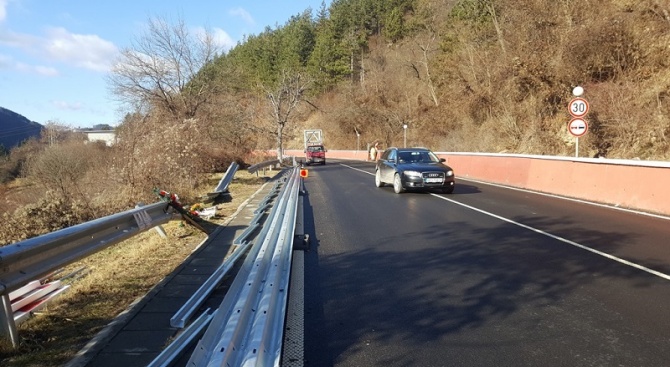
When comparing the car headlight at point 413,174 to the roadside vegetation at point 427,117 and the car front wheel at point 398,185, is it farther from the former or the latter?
the roadside vegetation at point 427,117

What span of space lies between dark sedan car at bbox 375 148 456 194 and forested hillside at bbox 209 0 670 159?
9.85 meters

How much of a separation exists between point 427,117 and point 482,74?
1680 centimetres

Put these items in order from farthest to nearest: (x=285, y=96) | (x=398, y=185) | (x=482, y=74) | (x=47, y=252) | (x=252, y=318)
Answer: (x=285, y=96) < (x=482, y=74) < (x=398, y=185) < (x=47, y=252) < (x=252, y=318)

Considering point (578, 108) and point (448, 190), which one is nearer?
point (578, 108)

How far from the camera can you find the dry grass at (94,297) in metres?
Result: 4.14

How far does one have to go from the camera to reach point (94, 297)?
5801 mm

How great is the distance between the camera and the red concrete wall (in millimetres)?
11602

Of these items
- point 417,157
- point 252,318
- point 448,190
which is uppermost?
point 417,157

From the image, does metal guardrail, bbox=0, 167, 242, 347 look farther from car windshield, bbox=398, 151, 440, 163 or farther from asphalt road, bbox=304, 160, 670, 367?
car windshield, bbox=398, 151, 440, 163

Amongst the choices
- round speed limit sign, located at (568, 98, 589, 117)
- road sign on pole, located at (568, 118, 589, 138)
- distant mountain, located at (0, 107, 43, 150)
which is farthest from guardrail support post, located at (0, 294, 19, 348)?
distant mountain, located at (0, 107, 43, 150)

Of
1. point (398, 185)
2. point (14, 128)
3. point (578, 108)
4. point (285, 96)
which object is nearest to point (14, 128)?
point (14, 128)

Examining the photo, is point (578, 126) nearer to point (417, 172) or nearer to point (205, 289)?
point (417, 172)

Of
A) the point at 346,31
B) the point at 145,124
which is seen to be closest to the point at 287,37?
the point at 346,31

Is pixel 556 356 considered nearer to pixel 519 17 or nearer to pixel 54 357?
pixel 54 357
